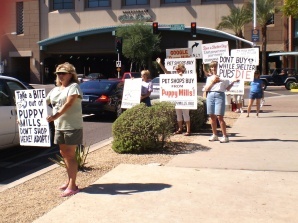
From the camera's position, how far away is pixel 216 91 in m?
9.84

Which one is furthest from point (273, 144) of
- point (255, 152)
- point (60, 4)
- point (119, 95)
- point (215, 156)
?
point (60, 4)

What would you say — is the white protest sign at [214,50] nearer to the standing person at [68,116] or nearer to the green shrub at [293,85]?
the standing person at [68,116]

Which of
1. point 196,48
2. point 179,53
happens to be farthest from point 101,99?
point 196,48

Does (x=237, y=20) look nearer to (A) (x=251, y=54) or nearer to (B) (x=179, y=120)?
(A) (x=251, y=54)

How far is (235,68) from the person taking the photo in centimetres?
1248

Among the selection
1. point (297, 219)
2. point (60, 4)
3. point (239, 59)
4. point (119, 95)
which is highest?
point (60, 4)

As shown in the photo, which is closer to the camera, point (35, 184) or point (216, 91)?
point (35, 184)

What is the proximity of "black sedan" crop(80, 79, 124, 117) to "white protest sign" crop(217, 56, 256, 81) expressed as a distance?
4607 mm

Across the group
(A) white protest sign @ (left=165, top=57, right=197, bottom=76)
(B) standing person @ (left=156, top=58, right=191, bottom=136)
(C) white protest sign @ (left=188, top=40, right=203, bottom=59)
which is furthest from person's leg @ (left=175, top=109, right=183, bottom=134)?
(C) white protest sign @ (left=188, top=40, right=203, bottom=59)

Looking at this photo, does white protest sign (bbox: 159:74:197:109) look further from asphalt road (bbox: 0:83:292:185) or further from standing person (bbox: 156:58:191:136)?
asphalt road (bbox: 0:83:292:185)

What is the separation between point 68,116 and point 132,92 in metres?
5.29

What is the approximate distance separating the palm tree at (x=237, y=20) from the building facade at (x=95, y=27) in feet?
4.83

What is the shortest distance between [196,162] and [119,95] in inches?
335

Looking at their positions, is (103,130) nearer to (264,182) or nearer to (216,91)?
(216,91)
